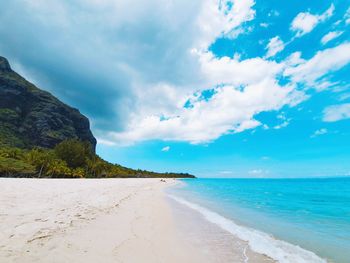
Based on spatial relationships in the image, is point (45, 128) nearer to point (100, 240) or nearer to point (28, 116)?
point (28, 116)

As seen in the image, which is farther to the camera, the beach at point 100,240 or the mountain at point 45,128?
the mountain at point 45,128

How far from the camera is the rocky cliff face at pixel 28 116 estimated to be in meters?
136

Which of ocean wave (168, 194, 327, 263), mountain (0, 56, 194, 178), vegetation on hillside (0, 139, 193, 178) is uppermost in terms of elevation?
mountain (0, 56, 194, 178)

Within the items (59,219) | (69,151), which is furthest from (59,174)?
(59,219)

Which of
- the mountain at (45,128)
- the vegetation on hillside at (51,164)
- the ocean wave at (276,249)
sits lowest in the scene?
the ocean wave at (276,249)

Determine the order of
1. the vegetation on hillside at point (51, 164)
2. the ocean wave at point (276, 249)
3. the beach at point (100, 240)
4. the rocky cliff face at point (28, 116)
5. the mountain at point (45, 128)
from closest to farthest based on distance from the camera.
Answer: the beach at point (100, 240) < the ocean wave at point (276, 249) < the vegetation on hillside at point (51, 164) < the mountain at point (45, 128) < the rocky cliff face at point (28, 116)

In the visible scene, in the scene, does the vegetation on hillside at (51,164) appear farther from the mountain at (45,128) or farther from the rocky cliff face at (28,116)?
the rocky cliff face at (28,116)

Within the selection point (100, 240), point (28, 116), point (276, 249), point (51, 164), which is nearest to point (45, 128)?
point (28, 116)

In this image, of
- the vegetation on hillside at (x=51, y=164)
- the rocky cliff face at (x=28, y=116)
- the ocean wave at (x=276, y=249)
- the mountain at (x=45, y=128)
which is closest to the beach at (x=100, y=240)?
the ocean wave at (x=276, y=249)

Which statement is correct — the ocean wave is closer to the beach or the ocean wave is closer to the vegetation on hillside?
the beach

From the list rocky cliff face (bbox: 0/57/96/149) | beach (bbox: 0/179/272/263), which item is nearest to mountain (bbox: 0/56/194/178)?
rocky cliff face (bbox: 0/57/96/149)

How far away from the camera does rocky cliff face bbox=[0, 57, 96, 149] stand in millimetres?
136250

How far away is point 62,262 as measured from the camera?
5.80 meters

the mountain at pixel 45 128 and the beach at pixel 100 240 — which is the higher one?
the mountain at pixel 45 128
